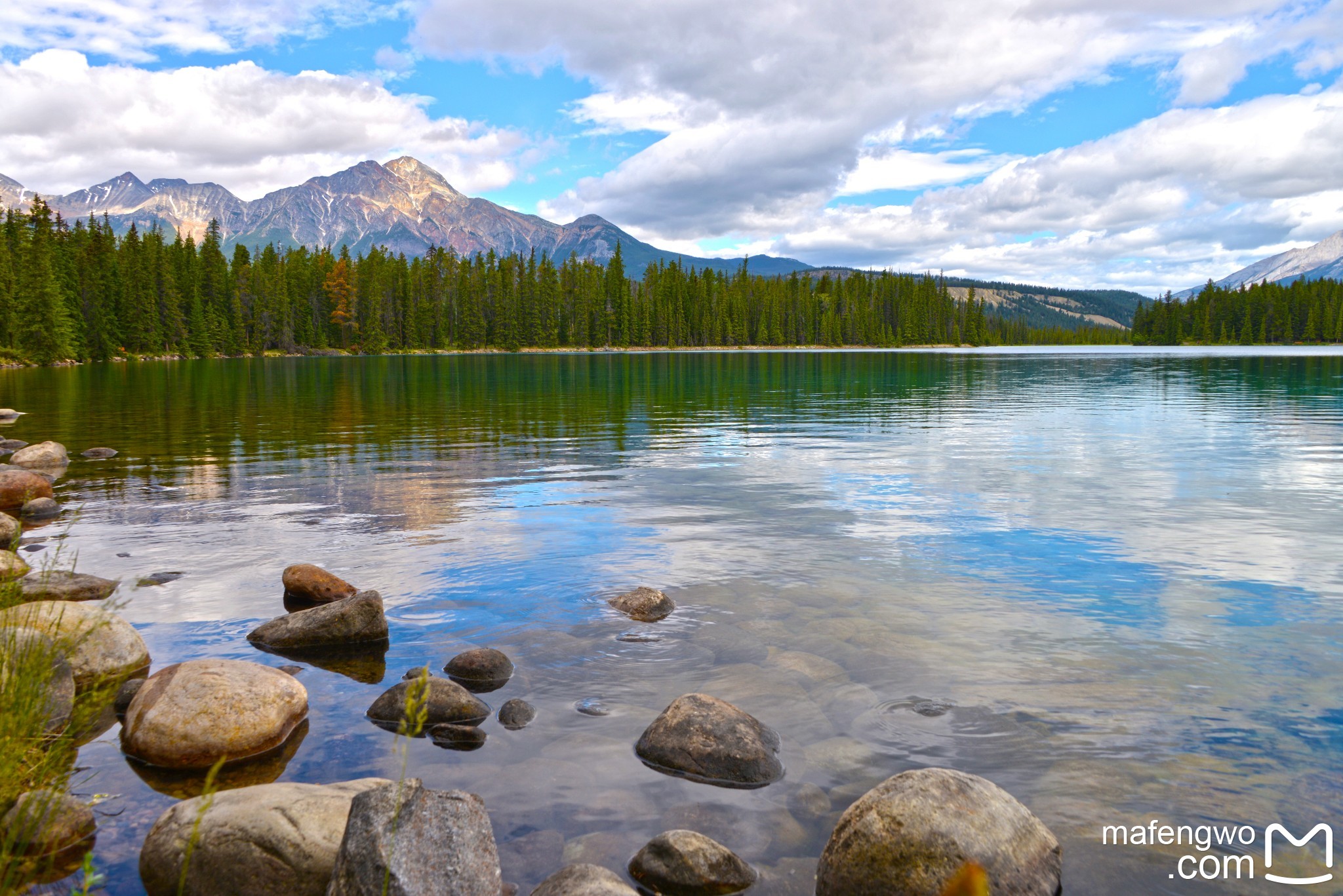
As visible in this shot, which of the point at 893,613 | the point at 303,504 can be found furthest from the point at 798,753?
the point at 303,504

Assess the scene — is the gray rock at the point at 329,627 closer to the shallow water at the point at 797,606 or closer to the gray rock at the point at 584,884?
the shallow water at the point at 797,606

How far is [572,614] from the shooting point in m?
12.2

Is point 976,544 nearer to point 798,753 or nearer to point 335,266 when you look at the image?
point 798,753

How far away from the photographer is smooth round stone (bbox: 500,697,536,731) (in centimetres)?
876

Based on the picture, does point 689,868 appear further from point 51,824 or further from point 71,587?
point 71,587

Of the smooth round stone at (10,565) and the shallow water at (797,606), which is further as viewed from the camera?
the smooth round stone at (10,565)

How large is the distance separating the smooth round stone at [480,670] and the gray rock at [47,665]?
12.3ft

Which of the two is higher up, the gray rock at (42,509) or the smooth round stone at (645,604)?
the gray rock at (42,509)

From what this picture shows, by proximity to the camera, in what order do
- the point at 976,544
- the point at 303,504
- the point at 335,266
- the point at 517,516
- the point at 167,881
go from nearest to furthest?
the point at 167,881
the point at 976,544
the point at 517,516
the point at 303,504
the point at 335,266

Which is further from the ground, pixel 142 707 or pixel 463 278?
pixel 463 278

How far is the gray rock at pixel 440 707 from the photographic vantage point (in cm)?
876

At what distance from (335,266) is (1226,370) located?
518 feet

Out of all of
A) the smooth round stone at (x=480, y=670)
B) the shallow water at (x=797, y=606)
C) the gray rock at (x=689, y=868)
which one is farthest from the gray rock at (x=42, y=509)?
the gray rock at (x=689, y=868)

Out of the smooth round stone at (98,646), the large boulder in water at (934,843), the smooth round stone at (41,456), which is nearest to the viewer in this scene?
the large boulder in water at (934,843)
